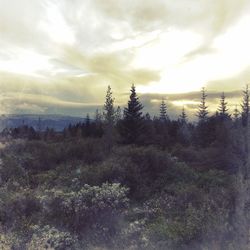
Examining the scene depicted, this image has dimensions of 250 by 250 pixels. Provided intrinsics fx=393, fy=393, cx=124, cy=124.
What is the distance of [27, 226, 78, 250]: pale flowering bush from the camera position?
916 centimetres

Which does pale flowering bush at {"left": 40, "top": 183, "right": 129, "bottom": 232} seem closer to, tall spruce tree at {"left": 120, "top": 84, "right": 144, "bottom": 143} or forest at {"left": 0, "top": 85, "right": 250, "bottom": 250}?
forest at {"left": 0, "top": 85, "right": 250, "bottom": 250}

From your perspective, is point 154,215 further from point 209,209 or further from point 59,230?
point 59,230

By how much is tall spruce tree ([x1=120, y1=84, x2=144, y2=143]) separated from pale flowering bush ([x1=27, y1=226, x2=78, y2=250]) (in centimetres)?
2355

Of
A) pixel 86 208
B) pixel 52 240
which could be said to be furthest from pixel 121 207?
pixel 52 240

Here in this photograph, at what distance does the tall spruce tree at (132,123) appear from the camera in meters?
34.1

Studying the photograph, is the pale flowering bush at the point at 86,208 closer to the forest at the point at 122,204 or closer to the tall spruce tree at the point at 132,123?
the forest at the point at 122,204

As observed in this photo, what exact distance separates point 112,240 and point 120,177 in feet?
Answer: 17.5

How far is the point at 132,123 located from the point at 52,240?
85.6ft

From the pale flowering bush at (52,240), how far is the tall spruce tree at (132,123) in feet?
77.3

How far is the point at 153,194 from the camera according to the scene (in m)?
14.7

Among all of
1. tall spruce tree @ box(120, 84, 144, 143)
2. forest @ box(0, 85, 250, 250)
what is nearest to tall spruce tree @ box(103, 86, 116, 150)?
tall spruce tree @ box(120, 84, 144, 143)

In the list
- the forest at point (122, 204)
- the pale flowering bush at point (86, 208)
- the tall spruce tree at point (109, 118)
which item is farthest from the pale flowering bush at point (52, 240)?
the tall spruce tree at point (109, 118)

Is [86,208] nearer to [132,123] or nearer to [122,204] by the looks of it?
[122,204]

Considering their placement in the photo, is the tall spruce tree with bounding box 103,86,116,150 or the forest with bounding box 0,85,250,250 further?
the tall spruce tree with bounding box 103,86,116,150
